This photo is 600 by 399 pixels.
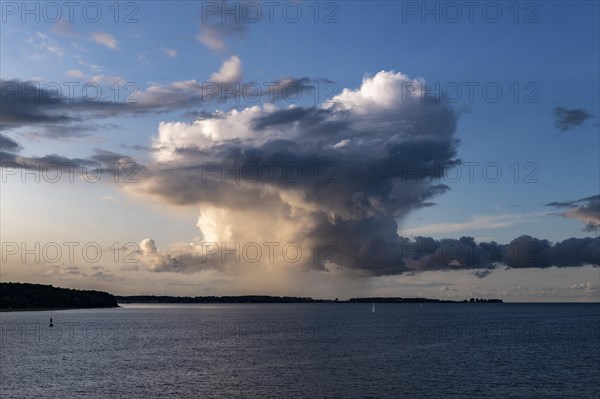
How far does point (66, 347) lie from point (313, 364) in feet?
208

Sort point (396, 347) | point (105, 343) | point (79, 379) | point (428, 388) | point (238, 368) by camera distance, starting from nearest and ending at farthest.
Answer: point (428, 388), point (79, 379), point (238, 368), point (396, 347), point (105, 343)

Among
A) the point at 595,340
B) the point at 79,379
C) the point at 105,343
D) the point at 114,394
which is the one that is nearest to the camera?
the point at 114,394

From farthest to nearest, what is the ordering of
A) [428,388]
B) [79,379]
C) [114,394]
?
[79,379]
[428,388]
[114,394]

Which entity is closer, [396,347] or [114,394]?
[114,394]

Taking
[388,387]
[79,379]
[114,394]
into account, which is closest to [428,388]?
[388,387]

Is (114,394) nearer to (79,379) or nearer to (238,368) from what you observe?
(79,379)

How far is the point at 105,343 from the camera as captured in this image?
143 meters

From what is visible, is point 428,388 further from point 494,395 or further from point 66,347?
point 66,347

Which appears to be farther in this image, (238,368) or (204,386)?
(238,368)

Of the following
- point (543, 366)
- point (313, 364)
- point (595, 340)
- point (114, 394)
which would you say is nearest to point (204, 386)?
→ point (114, 394)

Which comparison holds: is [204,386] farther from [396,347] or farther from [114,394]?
[396,347]

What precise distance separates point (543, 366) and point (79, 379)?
74.3m

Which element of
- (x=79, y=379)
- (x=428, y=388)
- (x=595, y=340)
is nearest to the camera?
(x=428, y=388)

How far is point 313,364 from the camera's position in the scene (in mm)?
99812
